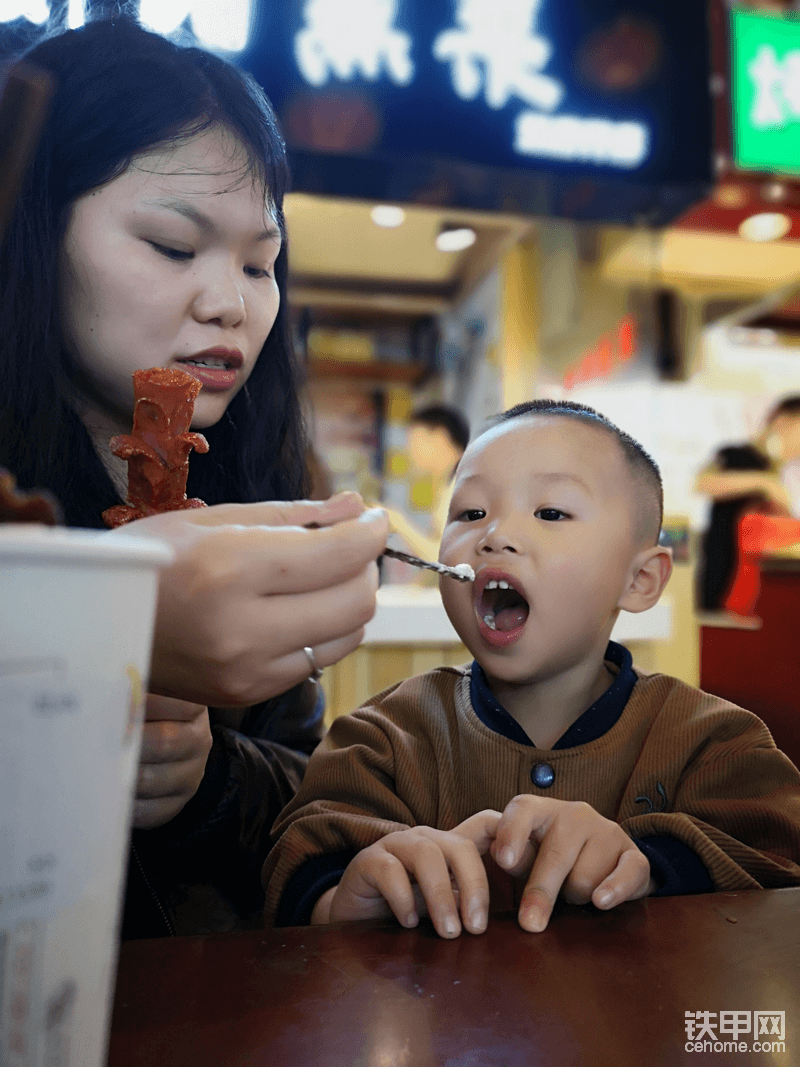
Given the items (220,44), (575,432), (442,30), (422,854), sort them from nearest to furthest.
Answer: (422,854)
(575,432)
(220,44)
(442,30)

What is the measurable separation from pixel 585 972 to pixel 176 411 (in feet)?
1.53

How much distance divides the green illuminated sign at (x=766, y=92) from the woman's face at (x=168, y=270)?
2741mm

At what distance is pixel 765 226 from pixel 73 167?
4.07m

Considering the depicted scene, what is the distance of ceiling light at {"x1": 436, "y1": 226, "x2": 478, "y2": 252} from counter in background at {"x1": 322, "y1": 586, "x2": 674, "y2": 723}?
261 cm

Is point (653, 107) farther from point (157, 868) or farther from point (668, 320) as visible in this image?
point (157, 868)

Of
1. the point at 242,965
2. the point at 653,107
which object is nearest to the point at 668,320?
the point at 653,107

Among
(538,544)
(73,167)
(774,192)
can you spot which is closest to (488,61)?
(774,192)

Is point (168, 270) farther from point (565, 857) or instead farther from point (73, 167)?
point (565, 857)

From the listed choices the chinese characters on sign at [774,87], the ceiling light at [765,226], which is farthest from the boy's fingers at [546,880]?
the ceiling light at [765,226]

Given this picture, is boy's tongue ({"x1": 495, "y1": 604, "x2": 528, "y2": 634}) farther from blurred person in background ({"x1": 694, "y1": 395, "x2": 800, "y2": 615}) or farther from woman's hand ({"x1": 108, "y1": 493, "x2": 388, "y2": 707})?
blurred person in background ({"x1": 694, "y1": 395, "x2": 800, "y2": 615})

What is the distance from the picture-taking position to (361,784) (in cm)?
83

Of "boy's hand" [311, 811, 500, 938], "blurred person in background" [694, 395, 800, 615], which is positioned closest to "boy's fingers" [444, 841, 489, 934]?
"boy's hand" [311, 811, 500, 938]

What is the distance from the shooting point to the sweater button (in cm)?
86

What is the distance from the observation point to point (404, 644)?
2600mm
